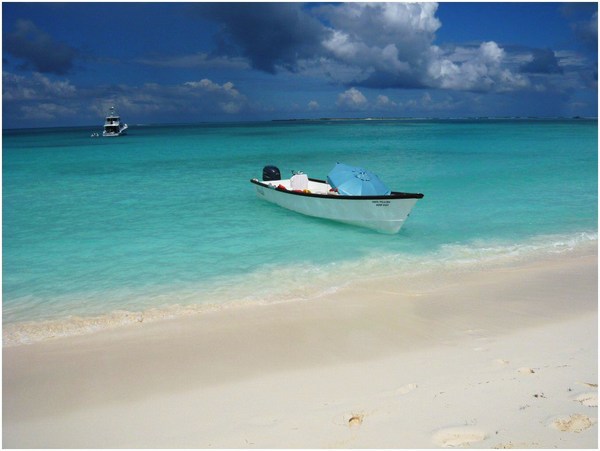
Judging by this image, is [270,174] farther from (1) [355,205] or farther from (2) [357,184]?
(1) [355,205]

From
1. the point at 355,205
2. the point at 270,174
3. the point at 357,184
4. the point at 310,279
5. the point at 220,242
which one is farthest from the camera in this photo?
the point at 270,174

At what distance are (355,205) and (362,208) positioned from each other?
234 mm

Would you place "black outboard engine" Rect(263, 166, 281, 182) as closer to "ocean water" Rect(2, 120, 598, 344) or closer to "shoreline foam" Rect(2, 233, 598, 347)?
"ocean water" Rect(2, 120, 598, 344)

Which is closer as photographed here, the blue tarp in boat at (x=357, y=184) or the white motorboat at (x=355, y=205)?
the white motorboat at (x=355, y=205)

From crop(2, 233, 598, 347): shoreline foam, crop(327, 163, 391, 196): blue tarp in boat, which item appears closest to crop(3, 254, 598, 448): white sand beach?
crop(2, 233, 598, 347): shoreline foam

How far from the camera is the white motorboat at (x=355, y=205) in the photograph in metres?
14.1

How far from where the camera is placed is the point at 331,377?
6305 mm

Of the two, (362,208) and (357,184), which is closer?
(362,208)

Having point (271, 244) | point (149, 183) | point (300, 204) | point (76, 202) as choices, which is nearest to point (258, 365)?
point (271, 244)

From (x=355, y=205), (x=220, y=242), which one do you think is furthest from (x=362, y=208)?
(x=220, y=242)

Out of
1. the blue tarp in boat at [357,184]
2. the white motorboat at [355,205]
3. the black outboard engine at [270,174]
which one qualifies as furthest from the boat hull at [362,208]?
the black outboard engine at [270,174]

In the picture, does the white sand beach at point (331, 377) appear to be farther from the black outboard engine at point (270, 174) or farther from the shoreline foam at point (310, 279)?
the black outboard engine at point (270, 174)

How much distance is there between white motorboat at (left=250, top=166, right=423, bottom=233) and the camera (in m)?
14.1

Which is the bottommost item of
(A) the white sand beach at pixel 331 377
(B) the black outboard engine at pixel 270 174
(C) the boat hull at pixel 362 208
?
(A) the white sand beach at pixel 331 377
